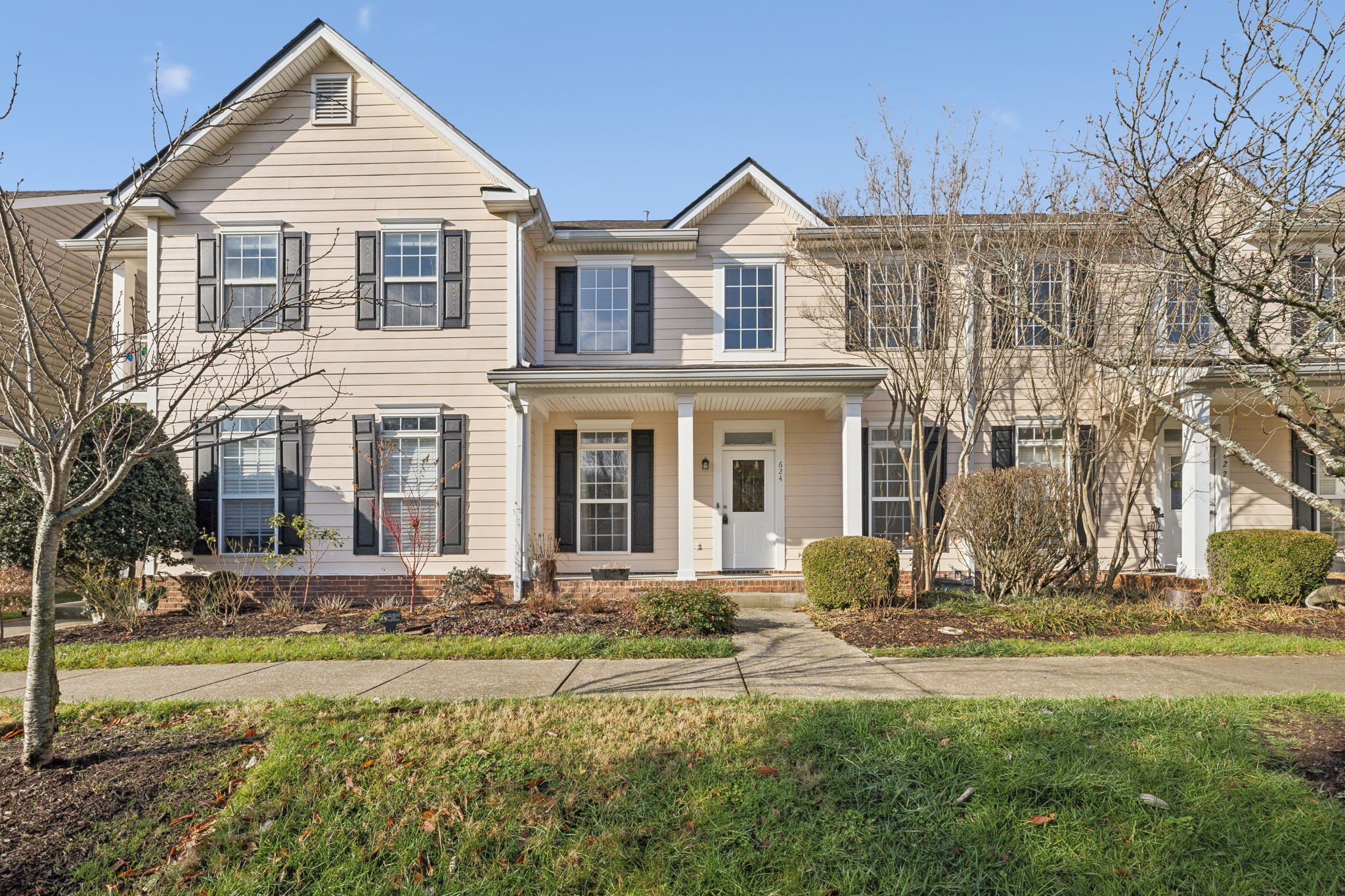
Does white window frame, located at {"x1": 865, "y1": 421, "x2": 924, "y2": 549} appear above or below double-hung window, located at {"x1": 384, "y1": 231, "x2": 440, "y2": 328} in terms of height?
below

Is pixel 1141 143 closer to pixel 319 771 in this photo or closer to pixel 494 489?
pixel 319 771

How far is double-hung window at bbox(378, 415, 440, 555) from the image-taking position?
1087cm

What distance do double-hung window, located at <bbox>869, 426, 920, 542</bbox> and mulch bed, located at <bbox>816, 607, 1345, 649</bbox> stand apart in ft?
9.92

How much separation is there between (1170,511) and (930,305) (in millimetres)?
5362

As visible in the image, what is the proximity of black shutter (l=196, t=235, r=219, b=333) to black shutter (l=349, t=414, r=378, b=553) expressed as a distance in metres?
2.67

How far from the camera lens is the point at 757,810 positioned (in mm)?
3463

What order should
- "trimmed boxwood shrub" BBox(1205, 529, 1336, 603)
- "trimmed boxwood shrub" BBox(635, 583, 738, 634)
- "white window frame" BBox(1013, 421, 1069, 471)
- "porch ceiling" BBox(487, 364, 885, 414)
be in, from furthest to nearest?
"white window frame" BBox(1013, 421, 1069, 471) < "porch ceiling" BBox(487, 364, 885, 414) < "trimmed boxwood shrub" BBox(1205, 529, 1336, 603) < "trimmed boxwood shrub" BBox(635, 583, 738, 634)

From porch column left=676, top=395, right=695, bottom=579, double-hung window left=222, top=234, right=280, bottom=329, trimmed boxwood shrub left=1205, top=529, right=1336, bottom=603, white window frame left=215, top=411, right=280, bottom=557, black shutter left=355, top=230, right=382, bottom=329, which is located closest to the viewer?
trimmed boxwood shrub left=1205, top=529, right=1336, bottom=603

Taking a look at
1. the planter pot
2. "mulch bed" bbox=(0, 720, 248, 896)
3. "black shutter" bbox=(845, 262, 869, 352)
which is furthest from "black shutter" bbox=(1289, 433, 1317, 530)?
"mulch bed" bbox=(0, 720, 248, 896)

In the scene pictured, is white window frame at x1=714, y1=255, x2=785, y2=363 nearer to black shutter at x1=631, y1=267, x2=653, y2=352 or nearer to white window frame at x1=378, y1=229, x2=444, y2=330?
black shutter at x1=631, y1=267, x2=653, y2=352

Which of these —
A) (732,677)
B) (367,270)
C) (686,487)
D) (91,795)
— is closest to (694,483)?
(686,487)

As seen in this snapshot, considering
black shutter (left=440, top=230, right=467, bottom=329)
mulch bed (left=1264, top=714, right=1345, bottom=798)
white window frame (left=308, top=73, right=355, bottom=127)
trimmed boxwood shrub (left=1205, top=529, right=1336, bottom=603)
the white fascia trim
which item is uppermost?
white window frame (left=308, top=73, right=355, bottom=127)

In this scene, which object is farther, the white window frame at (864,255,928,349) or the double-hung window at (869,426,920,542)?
the double-hung window at (869,426,920,542)

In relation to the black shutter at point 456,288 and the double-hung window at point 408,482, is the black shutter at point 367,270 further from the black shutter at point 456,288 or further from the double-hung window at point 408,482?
the double-hung window at point 408,482
